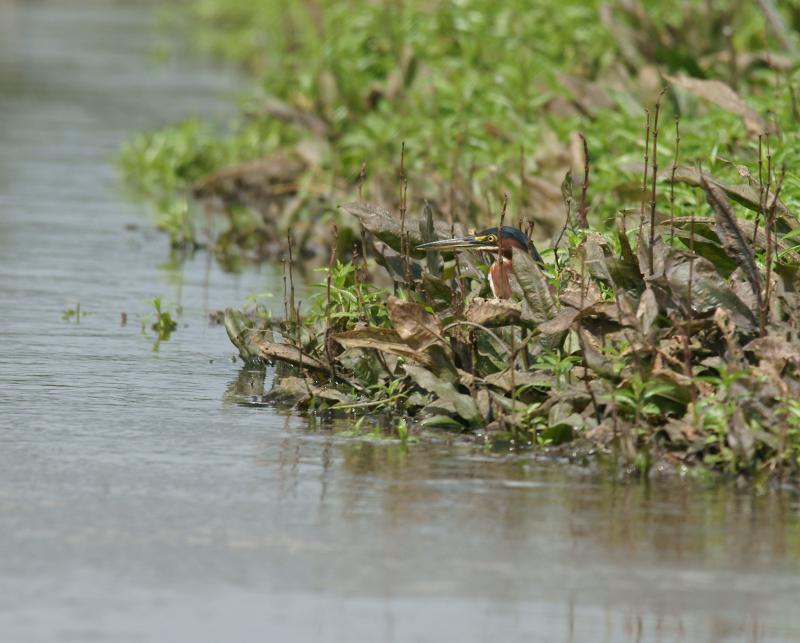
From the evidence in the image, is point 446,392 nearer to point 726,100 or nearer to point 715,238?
point 715,238

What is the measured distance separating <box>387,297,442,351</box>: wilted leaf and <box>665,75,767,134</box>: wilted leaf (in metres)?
3.83

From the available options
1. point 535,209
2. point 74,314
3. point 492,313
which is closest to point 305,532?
point 492,313

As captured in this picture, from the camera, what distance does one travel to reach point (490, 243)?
848 centimetres

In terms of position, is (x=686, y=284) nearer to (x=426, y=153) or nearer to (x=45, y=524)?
(x=45, y=524)

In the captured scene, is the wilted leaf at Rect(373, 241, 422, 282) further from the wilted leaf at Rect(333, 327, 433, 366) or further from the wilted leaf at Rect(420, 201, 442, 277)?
the wilted leaf at Rect(333, 327, 433, 366)

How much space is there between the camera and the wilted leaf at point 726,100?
10.8 metres

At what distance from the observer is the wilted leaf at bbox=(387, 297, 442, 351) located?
24.6 feet

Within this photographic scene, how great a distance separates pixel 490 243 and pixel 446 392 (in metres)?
1.29

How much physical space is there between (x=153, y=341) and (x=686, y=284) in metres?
3.43

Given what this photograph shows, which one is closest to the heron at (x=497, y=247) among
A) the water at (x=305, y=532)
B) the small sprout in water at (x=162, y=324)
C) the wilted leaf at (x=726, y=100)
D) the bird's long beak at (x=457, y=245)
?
the bird's long beak at (x=457, y=245)

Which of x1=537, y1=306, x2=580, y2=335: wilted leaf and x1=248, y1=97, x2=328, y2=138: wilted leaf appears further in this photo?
x1=248, y1=97, x2=328, y2=138: wilted leaf

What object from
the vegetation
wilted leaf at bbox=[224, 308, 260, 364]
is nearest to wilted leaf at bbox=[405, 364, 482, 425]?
the vegetation

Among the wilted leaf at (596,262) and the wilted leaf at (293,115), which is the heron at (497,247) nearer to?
the wilted leaf at (596,262)

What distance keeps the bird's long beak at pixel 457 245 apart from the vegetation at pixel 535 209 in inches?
2.5
